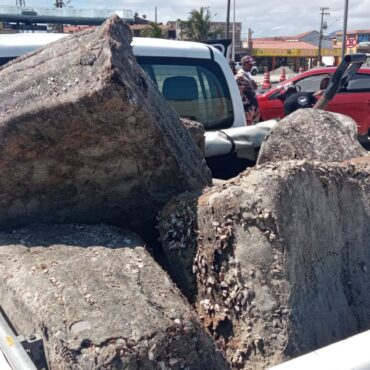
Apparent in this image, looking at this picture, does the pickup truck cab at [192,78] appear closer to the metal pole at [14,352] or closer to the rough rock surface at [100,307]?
the rough rock surface at [100,307]

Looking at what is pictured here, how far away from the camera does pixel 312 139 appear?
2.62m

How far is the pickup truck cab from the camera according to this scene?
352 cm

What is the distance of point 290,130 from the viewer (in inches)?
106

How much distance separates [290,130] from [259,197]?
98 centimetres

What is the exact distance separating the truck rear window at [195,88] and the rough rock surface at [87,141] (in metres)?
1.37

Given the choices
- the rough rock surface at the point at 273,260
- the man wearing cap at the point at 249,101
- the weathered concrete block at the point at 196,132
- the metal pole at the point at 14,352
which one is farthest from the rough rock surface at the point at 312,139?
the man wearing cap at the point at 249,101

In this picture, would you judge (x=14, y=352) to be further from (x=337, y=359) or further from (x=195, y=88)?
(x=195, y=88)

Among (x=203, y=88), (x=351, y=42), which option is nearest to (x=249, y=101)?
(x=203, y=88)

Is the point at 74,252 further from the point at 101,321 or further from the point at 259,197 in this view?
the point at 259,197

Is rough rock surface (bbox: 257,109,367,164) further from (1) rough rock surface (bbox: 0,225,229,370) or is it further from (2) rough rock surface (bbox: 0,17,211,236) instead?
(1) rough rock surface (bbox: 0,225,229,370)

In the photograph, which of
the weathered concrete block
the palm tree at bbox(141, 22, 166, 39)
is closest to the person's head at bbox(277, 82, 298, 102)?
the palm tree at bbox(141, 22, 166, 39)

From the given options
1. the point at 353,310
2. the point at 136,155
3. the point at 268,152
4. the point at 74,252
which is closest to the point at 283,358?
the point at 353,310

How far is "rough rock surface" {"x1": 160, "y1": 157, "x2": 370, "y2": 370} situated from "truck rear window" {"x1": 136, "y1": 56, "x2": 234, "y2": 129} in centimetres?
170

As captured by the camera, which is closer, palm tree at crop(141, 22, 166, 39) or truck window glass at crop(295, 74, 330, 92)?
truck window glass at crop(295, 74, 330, 92)
